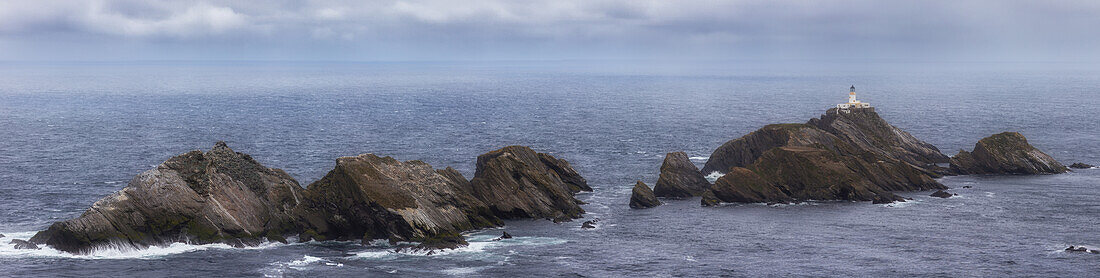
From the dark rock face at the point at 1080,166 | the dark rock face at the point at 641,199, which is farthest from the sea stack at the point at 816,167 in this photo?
the dark rock face at the point at 1080,166

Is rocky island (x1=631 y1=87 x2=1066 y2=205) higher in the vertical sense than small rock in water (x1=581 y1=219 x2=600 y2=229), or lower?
higher

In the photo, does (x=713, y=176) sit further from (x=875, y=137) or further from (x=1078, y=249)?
(x=1078, y=249)

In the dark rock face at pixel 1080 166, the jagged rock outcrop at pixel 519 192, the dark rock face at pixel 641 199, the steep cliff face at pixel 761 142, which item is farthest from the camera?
the dark rock face at pixel 1080 166

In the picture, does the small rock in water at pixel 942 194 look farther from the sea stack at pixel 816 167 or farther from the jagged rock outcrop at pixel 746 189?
the jagged rock outcrop at pixel 746 189

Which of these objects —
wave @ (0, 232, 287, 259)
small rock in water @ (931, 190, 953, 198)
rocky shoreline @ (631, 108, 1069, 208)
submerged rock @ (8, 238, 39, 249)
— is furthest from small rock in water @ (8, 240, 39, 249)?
small rock in water @ (931, 190, 953, 198)

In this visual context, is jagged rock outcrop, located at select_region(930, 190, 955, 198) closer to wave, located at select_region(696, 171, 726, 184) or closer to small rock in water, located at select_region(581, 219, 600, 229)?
wave, located at select_region(696, 171, 726, 184)

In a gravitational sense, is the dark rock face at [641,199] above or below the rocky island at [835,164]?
below
